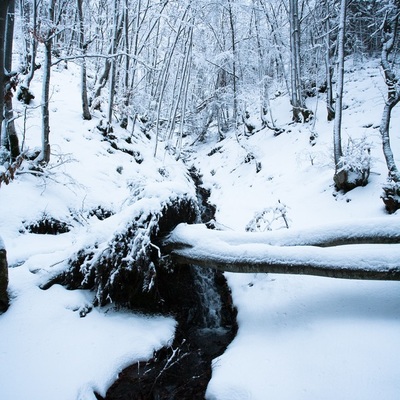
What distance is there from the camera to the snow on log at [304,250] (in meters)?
2.65

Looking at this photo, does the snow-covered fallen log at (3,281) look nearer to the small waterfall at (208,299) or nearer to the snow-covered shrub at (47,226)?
the snow-covered shrub at (47,226)

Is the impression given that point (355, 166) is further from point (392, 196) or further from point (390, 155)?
point (392, 196)

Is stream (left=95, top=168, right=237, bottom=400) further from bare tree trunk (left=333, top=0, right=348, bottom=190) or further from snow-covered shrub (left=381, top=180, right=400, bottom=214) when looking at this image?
bare tree trunk (left=333, top=0, right=348, bottom=190)

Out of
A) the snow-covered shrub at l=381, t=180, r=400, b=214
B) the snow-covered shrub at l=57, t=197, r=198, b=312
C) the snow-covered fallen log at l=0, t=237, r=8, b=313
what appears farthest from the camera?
the snow-covered shrub at l=381, t=180, r=400, b=214

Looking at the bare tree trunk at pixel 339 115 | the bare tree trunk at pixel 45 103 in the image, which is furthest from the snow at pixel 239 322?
the bare tree trunk at pixel 45 103

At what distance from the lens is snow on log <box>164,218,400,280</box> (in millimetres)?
2650

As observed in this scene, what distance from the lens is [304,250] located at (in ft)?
9.56

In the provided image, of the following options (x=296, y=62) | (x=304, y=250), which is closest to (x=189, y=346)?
(x=304, y=250)

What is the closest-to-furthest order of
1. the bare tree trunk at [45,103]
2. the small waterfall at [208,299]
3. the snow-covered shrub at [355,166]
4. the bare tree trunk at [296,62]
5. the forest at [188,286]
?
the forest at [188,286], the small waterfall at [208,299], the snow-covered shrub at [355,166], the bare tree trunk at [45,103], the bare tree trunk at [296,62]

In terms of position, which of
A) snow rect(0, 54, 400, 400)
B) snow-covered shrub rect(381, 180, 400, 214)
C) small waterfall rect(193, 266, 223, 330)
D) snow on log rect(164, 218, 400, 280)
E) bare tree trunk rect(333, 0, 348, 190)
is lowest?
small waterfall rect(193, 266, 223, 330)

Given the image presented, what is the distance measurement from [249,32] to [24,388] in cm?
1729

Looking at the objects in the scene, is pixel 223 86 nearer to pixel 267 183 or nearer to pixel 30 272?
pixel 267 183

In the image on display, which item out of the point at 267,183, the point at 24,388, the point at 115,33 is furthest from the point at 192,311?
the point at 115,33

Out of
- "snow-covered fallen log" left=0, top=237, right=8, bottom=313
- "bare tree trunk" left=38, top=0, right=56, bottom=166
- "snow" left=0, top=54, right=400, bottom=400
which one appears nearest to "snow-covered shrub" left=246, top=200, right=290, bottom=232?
"snow" left=0, top=54, right=400, bottom=400
